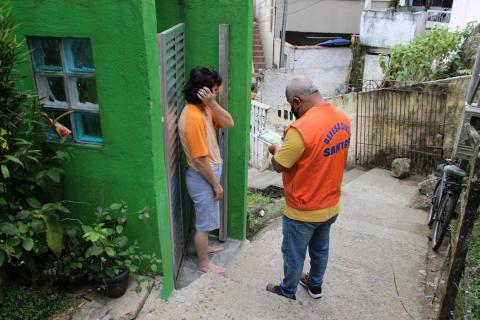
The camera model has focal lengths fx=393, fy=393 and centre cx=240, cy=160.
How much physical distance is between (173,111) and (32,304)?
169 cm

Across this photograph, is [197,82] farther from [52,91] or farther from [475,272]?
[475,272]

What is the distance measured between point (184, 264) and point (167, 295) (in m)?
1.02

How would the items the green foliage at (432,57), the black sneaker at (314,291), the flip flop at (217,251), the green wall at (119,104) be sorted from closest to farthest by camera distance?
1. the green wall at (119,104)
2. the black sneaker at (314,291)
3. the flip flop at (217,251)
4. the green foliage at (432,57)

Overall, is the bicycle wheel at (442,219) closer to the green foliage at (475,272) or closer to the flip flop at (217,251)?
the green foliage at (475,272)

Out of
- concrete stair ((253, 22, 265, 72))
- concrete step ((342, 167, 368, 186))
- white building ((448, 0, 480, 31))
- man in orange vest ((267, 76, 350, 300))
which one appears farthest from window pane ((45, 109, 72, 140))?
concrete stair ((253, 22, 265, 72))

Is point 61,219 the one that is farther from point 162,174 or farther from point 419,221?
point 419,221

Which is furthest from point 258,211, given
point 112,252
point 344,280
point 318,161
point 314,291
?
point 112,252

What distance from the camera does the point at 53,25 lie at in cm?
228

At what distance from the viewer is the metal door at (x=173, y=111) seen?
2855 millimetres

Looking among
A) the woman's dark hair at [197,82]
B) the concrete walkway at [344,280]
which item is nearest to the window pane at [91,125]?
the woman's dark hair at [197,82]

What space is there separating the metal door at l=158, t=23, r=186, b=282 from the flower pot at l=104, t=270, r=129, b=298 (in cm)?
63

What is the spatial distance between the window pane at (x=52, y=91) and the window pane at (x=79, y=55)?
135 millimetres

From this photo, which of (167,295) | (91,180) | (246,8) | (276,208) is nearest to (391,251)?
(276,208)

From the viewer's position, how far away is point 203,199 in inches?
134
